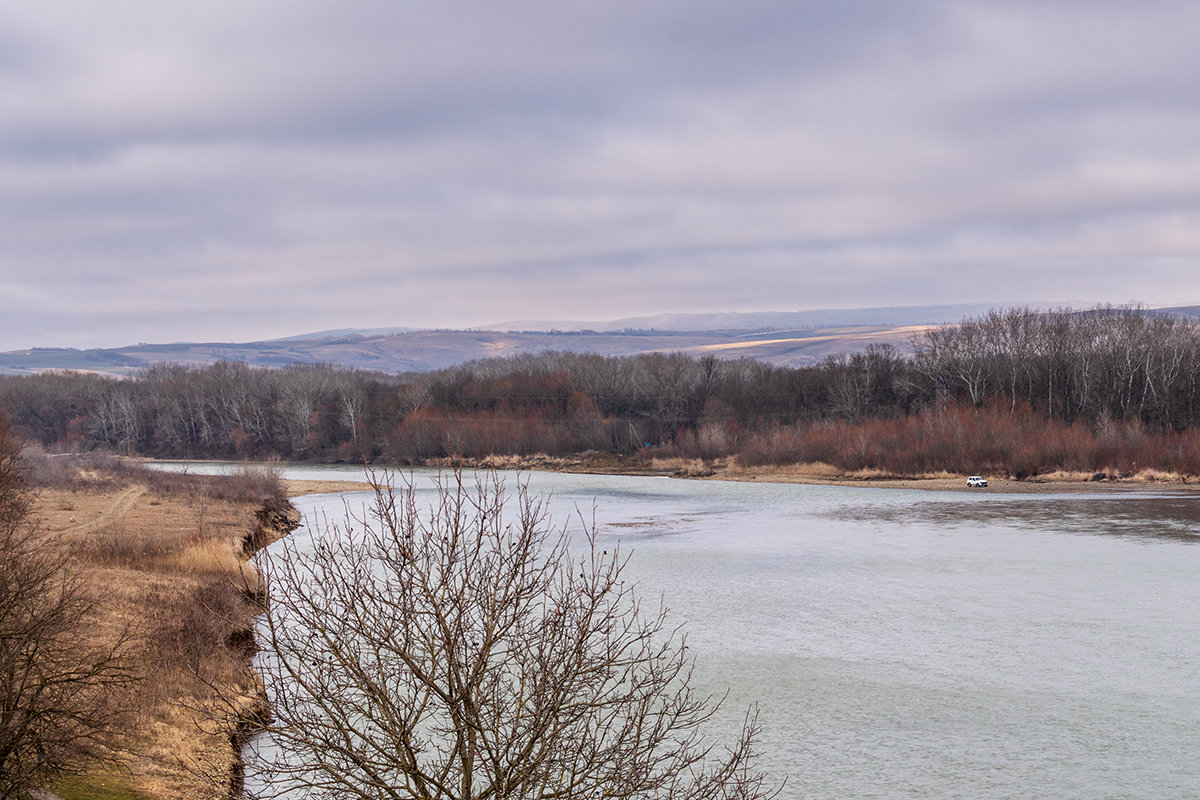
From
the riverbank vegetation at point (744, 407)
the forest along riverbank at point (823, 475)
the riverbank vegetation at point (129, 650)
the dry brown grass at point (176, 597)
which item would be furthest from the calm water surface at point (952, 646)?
the riverbank vegetation at point (744, 407)

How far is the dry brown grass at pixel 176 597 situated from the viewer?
38.8 feet

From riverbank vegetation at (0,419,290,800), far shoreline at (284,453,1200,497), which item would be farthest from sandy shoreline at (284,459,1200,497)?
riverbank vegetation at (0,419,290,800)

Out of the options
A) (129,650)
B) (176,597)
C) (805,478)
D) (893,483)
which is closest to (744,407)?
(805,478)

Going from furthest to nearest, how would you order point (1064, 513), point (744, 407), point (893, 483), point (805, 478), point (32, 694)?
1. point (744, 407)
2. point (805, 478)
3. point (893, 483)
4. point (1064, 513)
5. point (32, 694)

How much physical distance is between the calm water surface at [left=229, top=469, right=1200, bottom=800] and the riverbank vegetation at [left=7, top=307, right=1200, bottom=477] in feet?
57.7

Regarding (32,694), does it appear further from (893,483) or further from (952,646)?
(893,483)

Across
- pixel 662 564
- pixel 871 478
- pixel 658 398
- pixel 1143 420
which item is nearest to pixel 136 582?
pixel 662 564

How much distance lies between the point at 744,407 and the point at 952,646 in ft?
221

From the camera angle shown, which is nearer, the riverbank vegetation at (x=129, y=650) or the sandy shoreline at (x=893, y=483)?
the riverbank vegetation at (x=129, y=650)

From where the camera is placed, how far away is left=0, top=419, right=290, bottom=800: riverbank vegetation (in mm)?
9086

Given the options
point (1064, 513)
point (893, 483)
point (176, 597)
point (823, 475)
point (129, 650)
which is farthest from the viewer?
point (823, 475)

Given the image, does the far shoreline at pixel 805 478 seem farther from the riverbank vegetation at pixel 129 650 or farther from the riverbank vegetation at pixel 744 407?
the riverbank vegetation at pixel 129 650

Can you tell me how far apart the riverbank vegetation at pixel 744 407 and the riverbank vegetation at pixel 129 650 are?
44.9 ft

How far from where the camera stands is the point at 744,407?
85.5 meters
